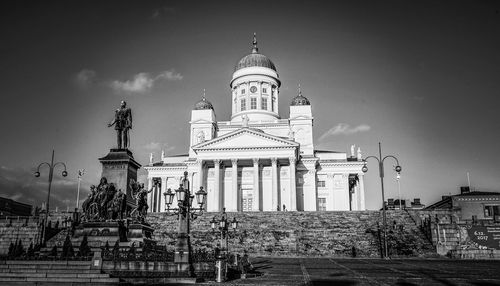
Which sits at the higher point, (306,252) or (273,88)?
(273,88)

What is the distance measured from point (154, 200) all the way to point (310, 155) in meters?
26.1

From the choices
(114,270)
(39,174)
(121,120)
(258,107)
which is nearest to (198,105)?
(258,107)

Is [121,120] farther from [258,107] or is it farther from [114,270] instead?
[258,107]

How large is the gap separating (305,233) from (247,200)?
26.2 m

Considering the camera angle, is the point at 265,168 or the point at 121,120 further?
the point at 265,168

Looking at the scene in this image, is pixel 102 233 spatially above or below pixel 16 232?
below

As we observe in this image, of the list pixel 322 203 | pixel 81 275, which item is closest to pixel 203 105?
pixel 322 203

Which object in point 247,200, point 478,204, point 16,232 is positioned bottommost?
point 16,232

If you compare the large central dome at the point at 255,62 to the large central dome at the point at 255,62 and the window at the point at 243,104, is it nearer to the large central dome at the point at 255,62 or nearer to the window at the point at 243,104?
the large central dome at the point at 255,62

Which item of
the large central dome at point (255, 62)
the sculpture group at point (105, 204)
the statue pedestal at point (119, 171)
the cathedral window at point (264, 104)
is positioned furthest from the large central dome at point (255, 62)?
the sculpture group at point (105, 204)

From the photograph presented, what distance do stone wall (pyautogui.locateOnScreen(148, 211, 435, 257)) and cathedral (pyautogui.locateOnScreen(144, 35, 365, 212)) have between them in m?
14.2

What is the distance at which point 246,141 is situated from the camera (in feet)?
209

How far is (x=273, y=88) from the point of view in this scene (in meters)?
82.1

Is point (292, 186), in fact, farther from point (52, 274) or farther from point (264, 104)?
point (52, 274)
